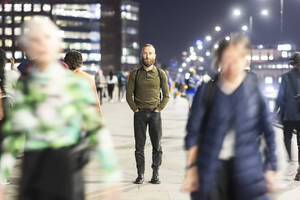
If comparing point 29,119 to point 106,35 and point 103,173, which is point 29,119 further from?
point 106,35

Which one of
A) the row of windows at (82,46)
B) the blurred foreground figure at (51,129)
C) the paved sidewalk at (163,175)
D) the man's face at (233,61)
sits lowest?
the paved sidewalk at (163,175)

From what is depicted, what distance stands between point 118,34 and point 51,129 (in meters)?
189

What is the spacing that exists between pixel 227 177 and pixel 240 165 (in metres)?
0.15

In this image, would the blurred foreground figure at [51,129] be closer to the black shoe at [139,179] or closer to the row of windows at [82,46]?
Result: the black shoe at [139,179]

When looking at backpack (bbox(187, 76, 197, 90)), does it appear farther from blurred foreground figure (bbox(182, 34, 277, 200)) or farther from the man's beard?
blurred foreground figure (bbox(182, 34, 277, 200))

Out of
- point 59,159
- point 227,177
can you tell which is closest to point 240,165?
point 227,177

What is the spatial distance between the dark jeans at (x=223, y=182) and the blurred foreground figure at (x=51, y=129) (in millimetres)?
812

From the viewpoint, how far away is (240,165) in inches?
153

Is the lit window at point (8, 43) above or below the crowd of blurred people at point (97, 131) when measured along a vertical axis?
above

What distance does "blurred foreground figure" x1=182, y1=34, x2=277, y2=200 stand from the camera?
392 centimetres

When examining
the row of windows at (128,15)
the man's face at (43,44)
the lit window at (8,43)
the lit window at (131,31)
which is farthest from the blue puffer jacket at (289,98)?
the lit window at (131,31)

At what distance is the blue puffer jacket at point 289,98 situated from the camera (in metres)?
8.99

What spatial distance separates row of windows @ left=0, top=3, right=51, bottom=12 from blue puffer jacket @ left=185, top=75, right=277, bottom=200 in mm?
179464

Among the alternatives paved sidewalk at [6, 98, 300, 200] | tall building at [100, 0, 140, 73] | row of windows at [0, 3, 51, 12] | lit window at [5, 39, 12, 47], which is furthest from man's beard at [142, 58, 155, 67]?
tall building at [100, 0, 140, 73]
